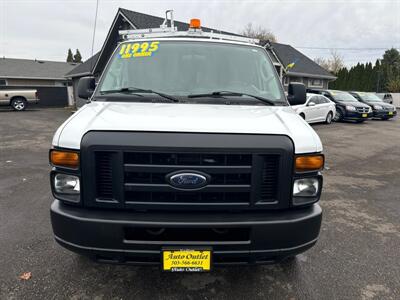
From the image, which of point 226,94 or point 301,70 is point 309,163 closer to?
point 226,94

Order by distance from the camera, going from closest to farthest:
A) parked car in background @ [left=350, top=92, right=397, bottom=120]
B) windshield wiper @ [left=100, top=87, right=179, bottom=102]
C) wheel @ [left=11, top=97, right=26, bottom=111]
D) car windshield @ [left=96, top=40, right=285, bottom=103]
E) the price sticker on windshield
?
windshield wiper @ [left=100, top=87, right=179, bottom=102] < car windshield @ [left=96, top=40, right=285, bottom=103] < the price sticker on windshield < parked car in background @ [left=350, top=92, right=397, bottom=120] < wheel @ [left=11, top=97, right=26, bottom=111]

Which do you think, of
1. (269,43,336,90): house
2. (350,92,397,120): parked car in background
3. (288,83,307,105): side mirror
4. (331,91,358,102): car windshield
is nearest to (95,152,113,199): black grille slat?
(288,83,307,105): side mirror

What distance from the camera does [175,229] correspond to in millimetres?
2230

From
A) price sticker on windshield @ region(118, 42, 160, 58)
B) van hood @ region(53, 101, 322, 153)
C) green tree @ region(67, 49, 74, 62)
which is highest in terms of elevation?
green tree @ region(67, 49, 74, 62)

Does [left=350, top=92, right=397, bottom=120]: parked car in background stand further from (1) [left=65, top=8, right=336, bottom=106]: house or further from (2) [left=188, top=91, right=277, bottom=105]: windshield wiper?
(2) [left=188, top=91, right=277, bottom=105]: windshield wiper

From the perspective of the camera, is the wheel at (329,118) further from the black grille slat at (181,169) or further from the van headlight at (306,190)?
the black grille slat at (181,169)

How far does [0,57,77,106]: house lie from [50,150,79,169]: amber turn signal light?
2918cm

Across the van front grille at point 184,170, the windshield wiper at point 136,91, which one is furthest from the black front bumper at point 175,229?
the windshield wiper at point 136,91

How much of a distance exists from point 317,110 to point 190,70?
12.9 m

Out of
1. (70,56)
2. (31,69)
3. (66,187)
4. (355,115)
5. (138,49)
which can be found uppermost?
(70,56)

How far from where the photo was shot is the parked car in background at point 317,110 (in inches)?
549

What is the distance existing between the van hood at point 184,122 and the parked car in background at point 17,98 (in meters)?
24.0

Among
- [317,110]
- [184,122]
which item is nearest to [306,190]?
[184,122]

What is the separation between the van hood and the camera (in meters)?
2.29
